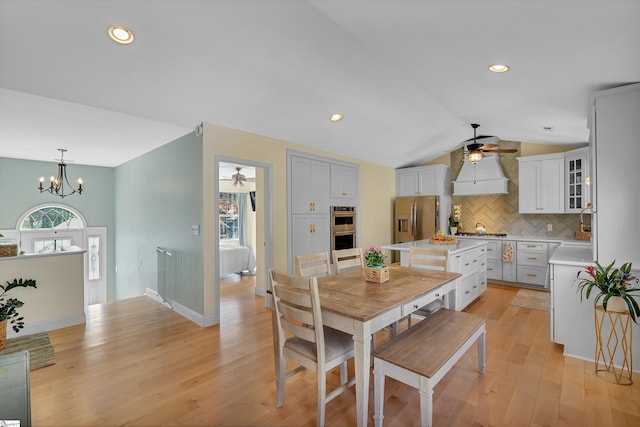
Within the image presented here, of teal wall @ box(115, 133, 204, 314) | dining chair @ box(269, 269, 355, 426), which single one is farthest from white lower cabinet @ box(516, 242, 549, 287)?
teal wall @ box(115, 133, 204, 314)

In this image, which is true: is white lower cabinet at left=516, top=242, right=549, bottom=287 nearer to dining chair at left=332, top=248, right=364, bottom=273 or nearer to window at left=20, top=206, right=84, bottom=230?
dining chair at left=332, top=248, right=364, bottom=273

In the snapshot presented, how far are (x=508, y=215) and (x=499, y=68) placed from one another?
4.29 metres

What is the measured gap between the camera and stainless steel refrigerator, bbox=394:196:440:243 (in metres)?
6.21

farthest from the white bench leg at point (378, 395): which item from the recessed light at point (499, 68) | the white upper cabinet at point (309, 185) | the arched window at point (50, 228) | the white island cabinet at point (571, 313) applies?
the arched window at point (50, 228)

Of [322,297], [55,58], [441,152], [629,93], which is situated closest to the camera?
[322,297]

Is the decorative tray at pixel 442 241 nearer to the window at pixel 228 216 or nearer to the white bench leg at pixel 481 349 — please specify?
the white bench leg at pixel 481 349

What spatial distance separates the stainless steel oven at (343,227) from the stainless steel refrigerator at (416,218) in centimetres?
145

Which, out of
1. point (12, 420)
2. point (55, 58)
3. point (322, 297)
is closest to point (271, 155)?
point (55, 58)

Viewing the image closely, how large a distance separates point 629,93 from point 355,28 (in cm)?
240

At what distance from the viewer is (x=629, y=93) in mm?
2559

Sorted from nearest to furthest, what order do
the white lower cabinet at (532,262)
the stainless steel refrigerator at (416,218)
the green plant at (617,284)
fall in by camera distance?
the green plant at (617,284) → the white lower cabinet at (532,262) → the stainless steel refrigerator at (416,218)

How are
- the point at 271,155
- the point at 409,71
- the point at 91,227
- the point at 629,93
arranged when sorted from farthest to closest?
the point at 91,227, the point at 271,155, the point at 409,71, the point at 629,93

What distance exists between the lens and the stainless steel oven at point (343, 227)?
205 inches

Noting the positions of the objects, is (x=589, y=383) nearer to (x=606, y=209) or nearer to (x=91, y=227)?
(x=606, y=209)
